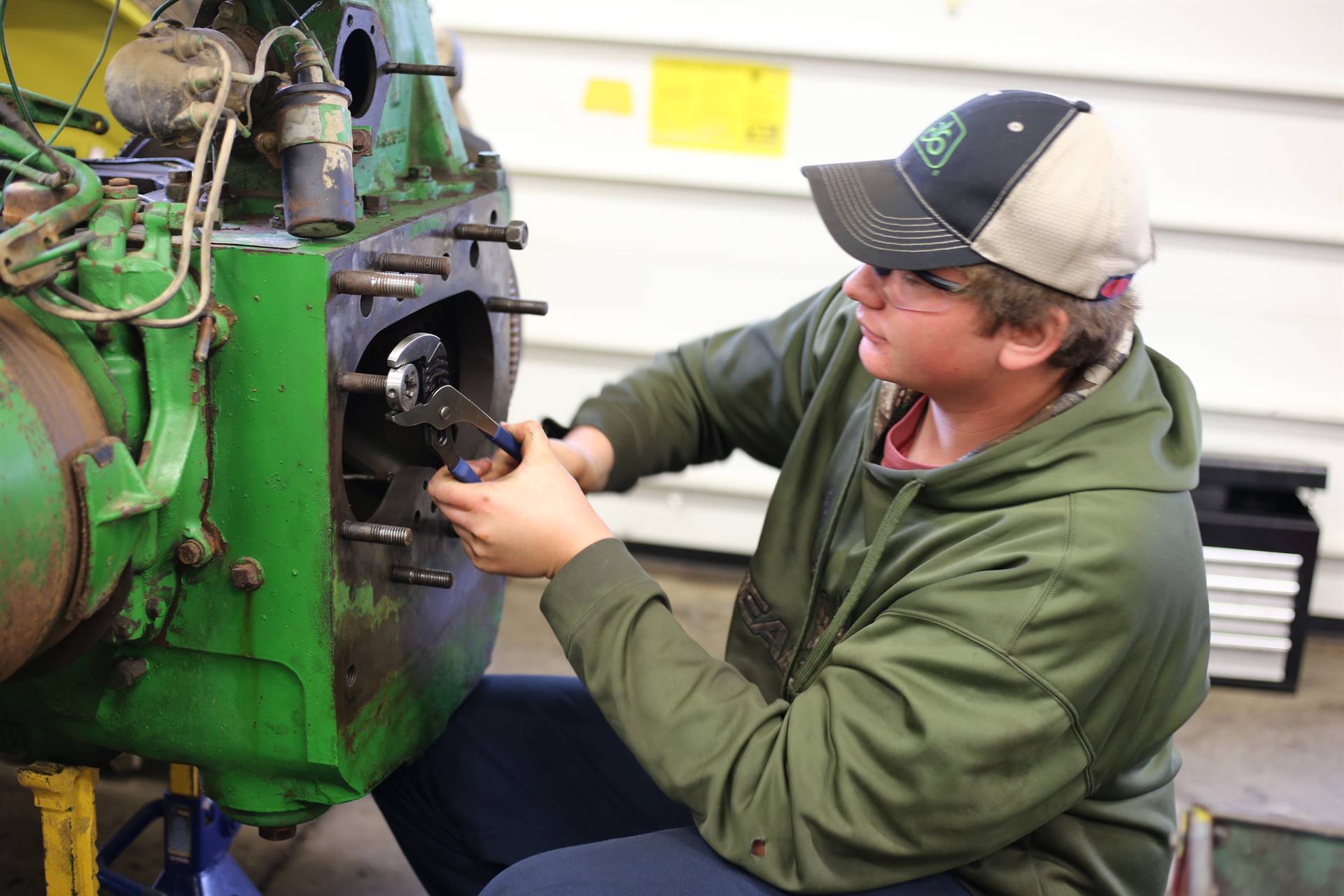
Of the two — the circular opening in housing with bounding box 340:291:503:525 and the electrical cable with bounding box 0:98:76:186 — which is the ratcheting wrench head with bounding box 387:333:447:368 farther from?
the electrical cable with bounding box 0:98:76:186

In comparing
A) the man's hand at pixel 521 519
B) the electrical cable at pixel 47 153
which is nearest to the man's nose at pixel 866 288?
the man's hand at pixel 521 519

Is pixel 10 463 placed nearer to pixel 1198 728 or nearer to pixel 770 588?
pixel 770 588

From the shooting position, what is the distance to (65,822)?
1062 mm

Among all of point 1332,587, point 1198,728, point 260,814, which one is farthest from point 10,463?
point 1332,587

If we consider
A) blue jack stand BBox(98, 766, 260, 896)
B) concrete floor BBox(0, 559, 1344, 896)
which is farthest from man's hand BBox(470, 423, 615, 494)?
concrete floor BBox(0, 559, 1344, 896)

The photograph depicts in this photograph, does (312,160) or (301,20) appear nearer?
(312,160)

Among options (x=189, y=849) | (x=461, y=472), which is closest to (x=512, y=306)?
(x=461, y=472)

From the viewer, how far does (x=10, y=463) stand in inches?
30.8

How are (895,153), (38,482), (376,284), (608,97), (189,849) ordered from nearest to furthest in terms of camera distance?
(38,482), (376,284), (189,849), (895,153), (608,97)

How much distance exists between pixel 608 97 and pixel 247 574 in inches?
73.2

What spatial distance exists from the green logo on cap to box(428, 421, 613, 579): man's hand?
0.43m

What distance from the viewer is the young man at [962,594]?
0.93 meters

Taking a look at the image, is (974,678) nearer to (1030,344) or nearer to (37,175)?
(1030,344)

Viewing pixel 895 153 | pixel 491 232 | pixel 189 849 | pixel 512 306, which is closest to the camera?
pixel 491 232
